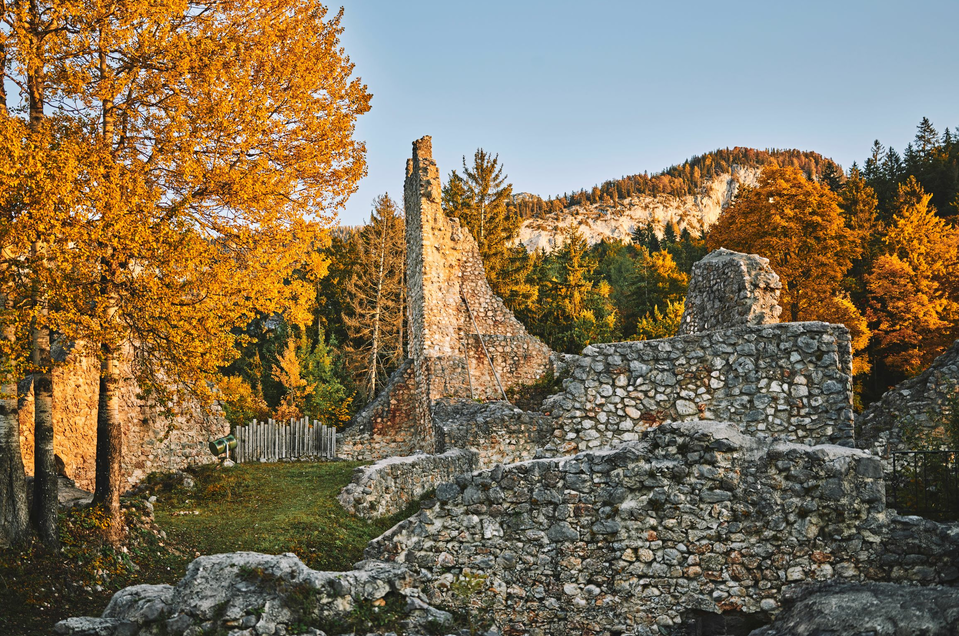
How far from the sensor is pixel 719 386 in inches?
326

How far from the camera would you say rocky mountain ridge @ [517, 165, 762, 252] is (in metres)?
142

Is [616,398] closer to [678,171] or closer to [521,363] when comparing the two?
[521,363]

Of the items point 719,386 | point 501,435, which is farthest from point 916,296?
point 719,386

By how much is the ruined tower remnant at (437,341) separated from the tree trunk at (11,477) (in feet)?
42.3

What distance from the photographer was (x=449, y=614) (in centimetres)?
616

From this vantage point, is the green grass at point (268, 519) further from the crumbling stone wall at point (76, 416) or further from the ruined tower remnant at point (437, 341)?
the ruined tower remnant at point (437, 341)

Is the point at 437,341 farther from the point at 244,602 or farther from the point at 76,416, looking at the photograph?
the point at 244,602

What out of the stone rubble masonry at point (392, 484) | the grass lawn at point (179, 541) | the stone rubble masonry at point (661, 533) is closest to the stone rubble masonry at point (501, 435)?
the stone rubble masonry at point (392, 484)

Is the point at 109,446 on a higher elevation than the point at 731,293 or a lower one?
lower

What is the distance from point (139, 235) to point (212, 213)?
220cm

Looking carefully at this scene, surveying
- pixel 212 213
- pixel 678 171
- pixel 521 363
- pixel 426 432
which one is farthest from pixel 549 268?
pixel 678 171

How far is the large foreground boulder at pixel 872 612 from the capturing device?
445cm

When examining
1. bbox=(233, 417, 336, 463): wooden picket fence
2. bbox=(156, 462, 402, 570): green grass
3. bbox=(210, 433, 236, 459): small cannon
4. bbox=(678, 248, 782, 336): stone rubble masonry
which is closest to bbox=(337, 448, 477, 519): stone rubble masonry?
bbox=(156, 462, 402, 570): green grass

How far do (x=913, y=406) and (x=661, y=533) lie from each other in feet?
28.2
